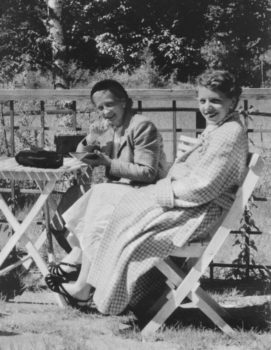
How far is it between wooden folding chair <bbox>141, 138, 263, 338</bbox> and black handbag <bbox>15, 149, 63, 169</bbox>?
94cm

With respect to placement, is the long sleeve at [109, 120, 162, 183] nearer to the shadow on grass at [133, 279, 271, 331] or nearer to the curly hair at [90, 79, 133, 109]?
the curly hair at [90, 79, 133, 109]

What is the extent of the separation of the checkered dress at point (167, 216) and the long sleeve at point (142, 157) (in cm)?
30

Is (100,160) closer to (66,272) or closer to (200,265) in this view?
(66,272)

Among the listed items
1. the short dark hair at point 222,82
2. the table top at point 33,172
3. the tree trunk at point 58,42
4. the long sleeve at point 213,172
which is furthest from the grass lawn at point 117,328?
the tree trunk at point 58,42

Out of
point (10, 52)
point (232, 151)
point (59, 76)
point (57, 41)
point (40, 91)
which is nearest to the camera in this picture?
point (232, 151)

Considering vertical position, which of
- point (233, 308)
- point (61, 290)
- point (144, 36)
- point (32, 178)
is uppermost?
point (144, 36)

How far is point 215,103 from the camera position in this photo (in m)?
3.64

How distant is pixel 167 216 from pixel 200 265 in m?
0.31

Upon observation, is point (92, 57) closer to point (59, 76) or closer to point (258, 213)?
point (59, 76)

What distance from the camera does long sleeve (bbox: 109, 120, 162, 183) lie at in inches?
153

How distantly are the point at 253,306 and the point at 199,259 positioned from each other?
3.02 ft

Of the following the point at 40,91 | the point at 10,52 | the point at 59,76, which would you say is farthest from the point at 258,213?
the point at 10,52

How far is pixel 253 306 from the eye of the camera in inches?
167

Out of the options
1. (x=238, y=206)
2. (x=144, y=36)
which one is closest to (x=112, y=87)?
(x=238, y=206)
